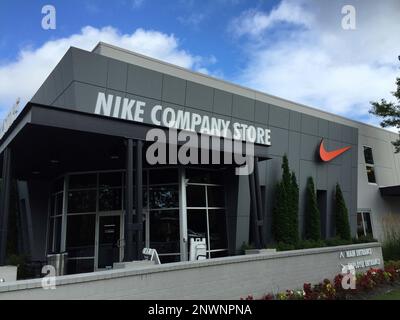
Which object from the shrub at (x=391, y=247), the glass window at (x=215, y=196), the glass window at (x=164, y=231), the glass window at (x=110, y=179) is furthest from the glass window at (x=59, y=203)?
the shrub at (x=391, y=247)

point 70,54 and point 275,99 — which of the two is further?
point 275,99

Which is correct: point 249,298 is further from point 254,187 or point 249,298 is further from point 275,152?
point 275,152

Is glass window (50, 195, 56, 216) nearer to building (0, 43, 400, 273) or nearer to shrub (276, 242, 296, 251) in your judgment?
building (0, 43, 400, 273)

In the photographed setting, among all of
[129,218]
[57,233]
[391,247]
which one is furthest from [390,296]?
[57,233]

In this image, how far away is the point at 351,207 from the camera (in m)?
20.6

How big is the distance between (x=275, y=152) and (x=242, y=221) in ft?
11.4

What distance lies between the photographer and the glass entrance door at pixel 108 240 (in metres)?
13.5

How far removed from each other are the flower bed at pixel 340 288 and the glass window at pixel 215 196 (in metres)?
5.05

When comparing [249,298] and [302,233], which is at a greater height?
[302,233]

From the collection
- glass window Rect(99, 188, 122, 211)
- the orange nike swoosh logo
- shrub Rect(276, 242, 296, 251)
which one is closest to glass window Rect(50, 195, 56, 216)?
glass window Rect(99, 188, 122, 211)

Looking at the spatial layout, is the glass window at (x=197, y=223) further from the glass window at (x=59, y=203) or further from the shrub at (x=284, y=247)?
the glass window at (x=59, y=203)
